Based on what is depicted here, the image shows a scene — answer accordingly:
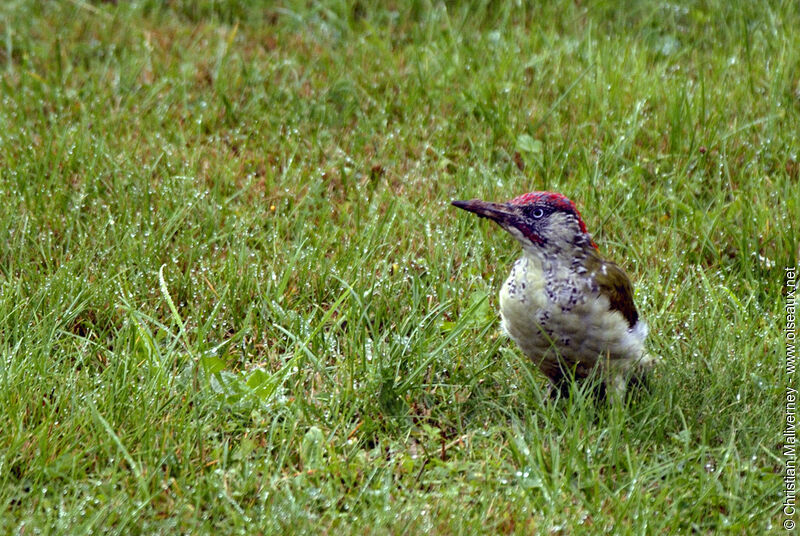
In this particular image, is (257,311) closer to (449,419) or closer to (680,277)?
(449,419)

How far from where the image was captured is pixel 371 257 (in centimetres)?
479

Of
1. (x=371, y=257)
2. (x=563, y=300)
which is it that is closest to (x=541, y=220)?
(x=563, y=300)

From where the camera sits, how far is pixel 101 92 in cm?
611

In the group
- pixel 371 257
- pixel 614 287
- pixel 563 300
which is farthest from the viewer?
pixel 371 257

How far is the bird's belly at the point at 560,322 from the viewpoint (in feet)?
12.4

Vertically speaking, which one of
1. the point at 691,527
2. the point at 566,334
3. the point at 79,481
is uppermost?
the point at 566,334

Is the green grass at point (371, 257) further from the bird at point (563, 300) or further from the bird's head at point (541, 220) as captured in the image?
the bird's head at point (541, 220)

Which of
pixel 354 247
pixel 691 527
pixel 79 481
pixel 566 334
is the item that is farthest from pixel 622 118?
pixel 79 481

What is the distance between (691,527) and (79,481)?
6.63 feet

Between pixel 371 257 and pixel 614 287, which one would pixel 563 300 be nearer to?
pixel 614 287

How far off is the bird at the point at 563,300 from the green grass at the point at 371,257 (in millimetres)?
180

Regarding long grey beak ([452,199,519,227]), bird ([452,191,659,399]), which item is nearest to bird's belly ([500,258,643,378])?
bird ([452,191,659,399])

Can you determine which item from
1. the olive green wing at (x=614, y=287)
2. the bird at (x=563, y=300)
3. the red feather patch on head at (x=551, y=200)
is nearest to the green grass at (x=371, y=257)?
the bird at (x=563, y=300)

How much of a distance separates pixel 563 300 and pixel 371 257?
124 centimetres
